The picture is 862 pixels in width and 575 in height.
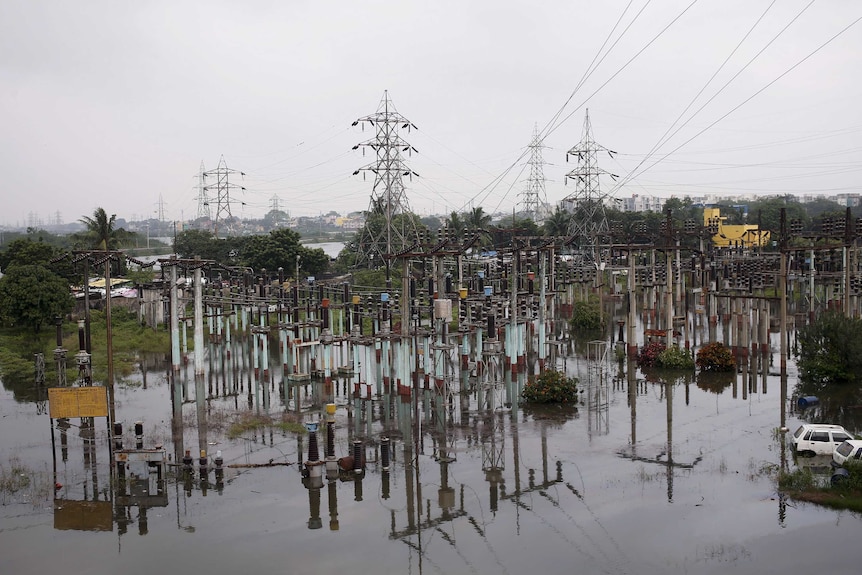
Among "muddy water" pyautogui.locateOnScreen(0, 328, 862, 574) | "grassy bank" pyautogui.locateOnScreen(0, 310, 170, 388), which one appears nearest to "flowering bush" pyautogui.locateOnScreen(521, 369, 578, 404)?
"muddy water" pyautogui.locateOnScreen(0, 328, 862, 574)

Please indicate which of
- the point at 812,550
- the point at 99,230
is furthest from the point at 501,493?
the point at 99,230

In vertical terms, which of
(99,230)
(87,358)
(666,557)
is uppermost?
(99,230)

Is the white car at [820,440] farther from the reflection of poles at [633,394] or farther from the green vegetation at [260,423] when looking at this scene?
the green vegetation at [260,423]

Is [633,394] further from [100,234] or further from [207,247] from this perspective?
[207,247]

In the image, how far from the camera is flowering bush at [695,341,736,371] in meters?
36.4

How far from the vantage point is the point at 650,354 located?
1511 inches

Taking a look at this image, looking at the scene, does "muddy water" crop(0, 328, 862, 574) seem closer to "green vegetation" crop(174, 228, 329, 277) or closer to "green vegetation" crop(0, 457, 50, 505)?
"green vegetation" crop(0, 457, 50, 505)

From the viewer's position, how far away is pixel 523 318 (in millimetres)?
36312

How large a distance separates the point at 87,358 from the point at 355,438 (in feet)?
32.4

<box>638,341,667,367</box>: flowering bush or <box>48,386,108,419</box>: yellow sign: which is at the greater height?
<box>48,386,108,419</box>: yellow sign

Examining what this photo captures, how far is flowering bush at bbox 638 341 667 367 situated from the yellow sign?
896 inches

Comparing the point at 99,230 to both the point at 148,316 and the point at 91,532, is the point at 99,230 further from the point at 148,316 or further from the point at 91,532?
the point at 91,532

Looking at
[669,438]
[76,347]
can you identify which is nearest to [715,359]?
[669,438]

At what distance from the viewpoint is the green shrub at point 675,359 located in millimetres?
37156
